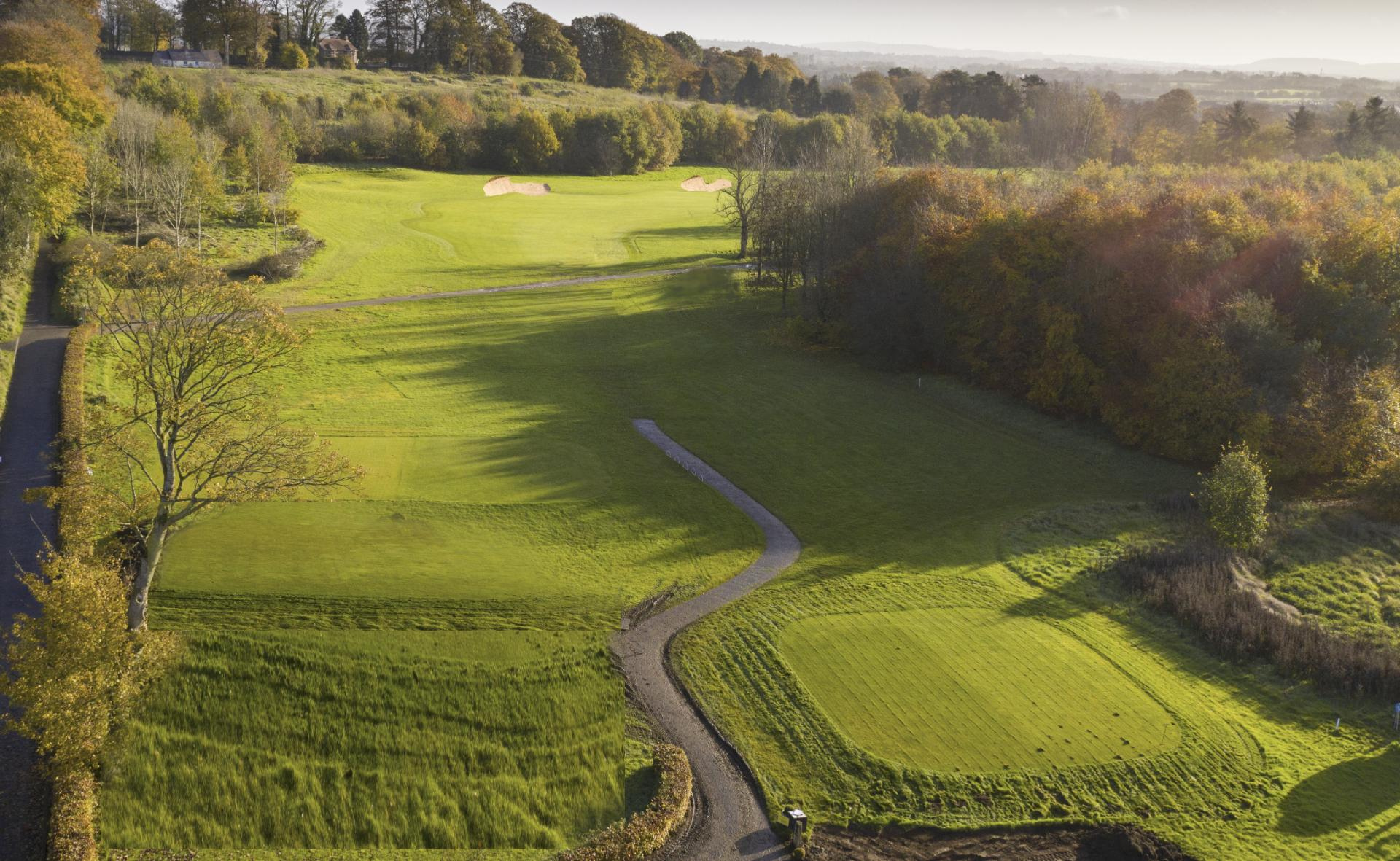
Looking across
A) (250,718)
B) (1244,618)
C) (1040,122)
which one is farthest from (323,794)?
(1040,122)

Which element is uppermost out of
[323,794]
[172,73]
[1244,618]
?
[172,73]

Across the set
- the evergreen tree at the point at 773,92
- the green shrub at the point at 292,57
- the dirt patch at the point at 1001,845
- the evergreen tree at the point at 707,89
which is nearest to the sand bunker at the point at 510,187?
the green shrub at the point at 292,57

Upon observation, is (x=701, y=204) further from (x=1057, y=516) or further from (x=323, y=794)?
(x=323, y=794)

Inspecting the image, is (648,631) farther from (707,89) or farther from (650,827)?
(707,89)

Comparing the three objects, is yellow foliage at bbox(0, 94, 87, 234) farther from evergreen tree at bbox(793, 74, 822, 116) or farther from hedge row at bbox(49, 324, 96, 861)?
evergreen tree at bbox(793, 74, 822, 116)

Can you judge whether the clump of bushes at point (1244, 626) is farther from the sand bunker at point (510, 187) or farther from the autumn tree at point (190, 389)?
the sand bunker at point (510, 187)
